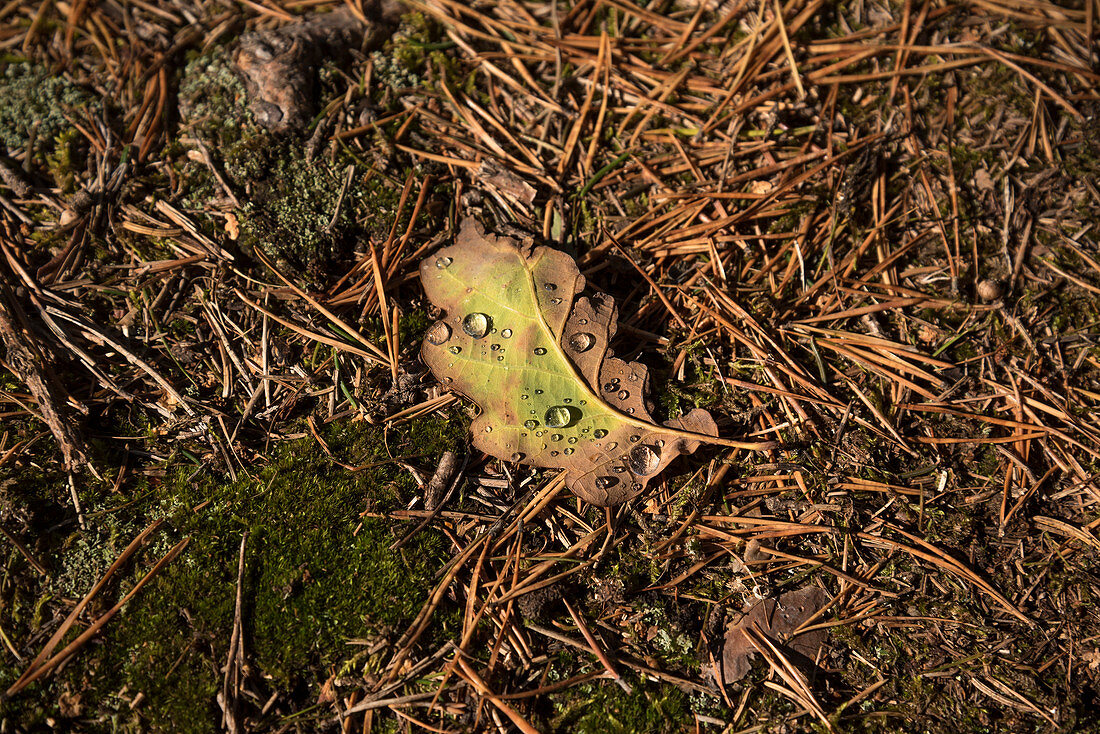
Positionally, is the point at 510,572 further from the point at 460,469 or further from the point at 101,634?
the point at 101,634

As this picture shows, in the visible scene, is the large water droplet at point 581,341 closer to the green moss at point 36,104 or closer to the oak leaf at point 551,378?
the oak leaf at point 551,378

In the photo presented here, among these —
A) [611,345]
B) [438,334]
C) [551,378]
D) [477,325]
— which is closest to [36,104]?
[438,334]

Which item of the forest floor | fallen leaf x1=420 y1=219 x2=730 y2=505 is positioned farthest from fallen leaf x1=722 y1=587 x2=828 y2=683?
fallen leaf x1=420 y1=219 x2=730 y2=505

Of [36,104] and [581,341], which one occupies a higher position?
[36,104]

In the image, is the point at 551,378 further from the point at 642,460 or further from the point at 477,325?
the point at 642,460

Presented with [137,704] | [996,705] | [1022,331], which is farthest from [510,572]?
[1022,331]

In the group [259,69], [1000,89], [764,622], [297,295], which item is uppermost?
[259,69]

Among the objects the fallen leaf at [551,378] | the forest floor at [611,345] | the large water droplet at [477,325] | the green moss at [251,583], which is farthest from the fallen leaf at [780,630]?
the large water droplet at [477,325]
